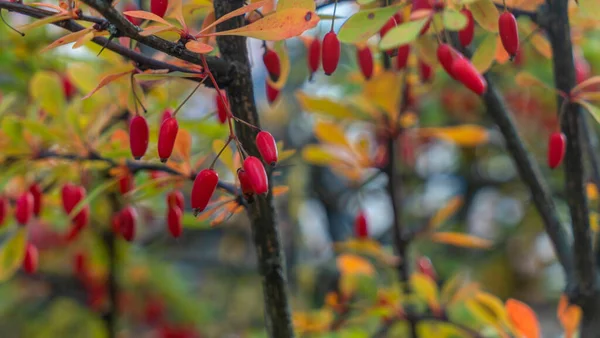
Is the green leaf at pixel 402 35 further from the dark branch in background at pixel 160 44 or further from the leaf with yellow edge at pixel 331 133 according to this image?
the leaf with yellow edge at pixel 331 133

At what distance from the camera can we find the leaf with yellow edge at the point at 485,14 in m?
0.52

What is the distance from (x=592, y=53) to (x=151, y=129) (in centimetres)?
102

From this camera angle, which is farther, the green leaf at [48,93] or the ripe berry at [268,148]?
the green leaf at [48,93]

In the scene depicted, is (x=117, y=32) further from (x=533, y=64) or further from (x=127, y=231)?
(x=533, y=64)

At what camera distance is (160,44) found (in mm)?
428

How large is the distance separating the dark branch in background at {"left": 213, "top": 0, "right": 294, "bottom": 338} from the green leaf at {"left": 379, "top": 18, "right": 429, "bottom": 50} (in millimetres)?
128

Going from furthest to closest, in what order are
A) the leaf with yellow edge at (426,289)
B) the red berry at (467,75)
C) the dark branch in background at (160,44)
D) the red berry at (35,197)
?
the leaf with yellow edge at (426,289) < the red berry at (35,197) < the red berry at (467,75) < the dark branch in background at (160,44)

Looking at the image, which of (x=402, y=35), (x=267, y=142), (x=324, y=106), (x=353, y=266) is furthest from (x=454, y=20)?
(x=353, y=266)

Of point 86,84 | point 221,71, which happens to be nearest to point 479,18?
point 221,71

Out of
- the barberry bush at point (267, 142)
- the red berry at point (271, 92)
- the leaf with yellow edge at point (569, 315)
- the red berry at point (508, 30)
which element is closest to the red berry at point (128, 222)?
the barberry bush at point (267, 142)

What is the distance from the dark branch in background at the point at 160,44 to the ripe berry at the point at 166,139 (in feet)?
0.17

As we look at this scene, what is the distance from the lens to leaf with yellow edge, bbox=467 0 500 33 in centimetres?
52

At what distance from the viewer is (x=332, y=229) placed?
2139 millimetres

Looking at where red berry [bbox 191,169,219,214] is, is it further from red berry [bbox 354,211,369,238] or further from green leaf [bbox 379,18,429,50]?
red berry [bbox 354,211,369,238]
